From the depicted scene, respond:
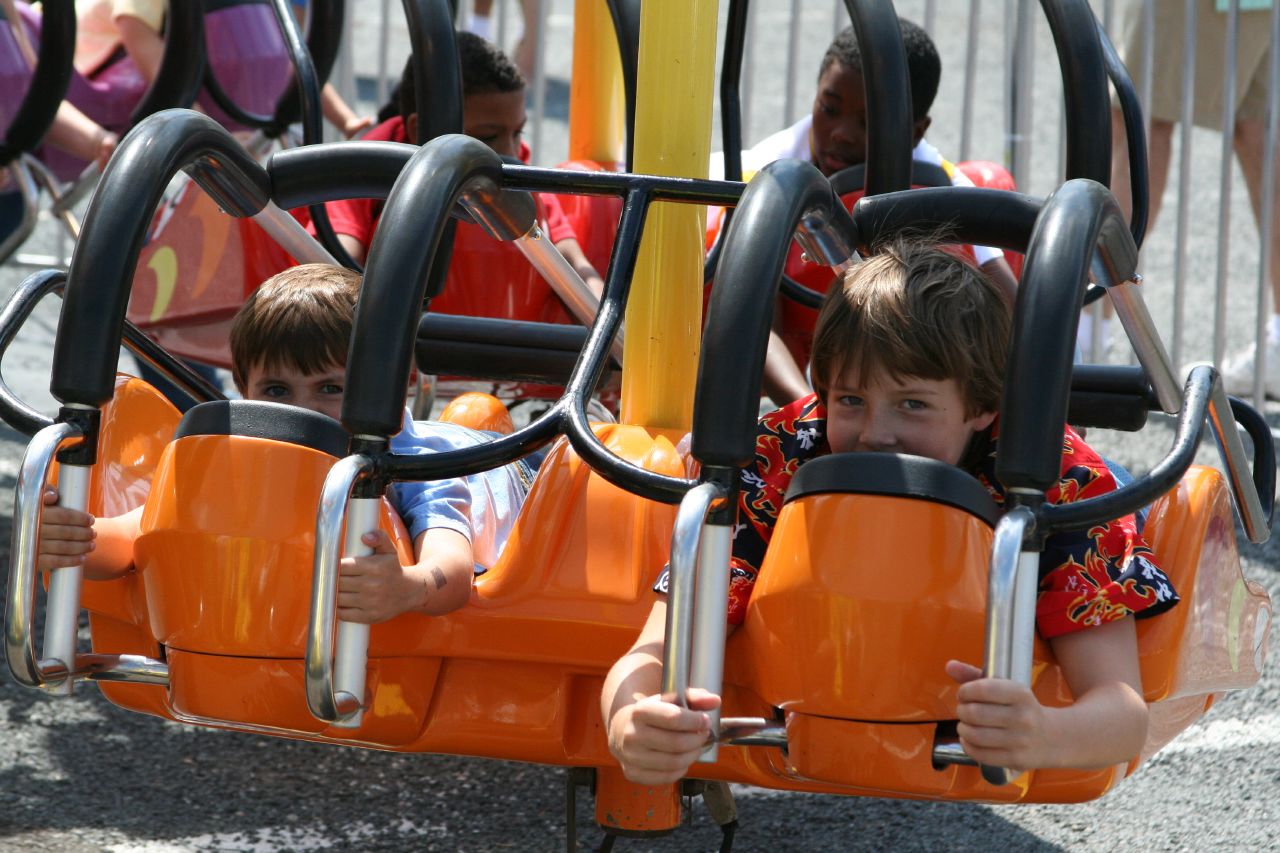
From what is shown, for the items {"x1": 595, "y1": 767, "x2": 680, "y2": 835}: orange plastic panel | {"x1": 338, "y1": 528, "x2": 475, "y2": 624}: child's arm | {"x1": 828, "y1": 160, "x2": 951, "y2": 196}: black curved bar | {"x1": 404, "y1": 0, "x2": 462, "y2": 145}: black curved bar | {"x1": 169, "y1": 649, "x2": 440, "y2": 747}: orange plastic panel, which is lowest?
{"x1": 595, "y1": 767, "x2": 680, "y2": 835}: orange plastic panel

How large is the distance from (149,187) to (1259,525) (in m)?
1.28

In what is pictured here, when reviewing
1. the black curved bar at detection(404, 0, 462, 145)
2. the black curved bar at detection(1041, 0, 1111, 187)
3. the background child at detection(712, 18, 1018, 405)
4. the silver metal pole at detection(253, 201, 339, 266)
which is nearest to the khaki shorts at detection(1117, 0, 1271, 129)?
the background child at detection(712, 18, 1018, 405)

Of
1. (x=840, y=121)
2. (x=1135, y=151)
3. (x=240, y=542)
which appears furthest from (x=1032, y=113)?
(x=240, y=542)

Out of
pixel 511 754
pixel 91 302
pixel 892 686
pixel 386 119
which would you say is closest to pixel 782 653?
pixel 892 686

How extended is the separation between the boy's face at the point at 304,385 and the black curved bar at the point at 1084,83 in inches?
36.3

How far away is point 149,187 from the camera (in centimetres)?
155

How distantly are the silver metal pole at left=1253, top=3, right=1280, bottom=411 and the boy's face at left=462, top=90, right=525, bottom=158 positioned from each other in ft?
7.49

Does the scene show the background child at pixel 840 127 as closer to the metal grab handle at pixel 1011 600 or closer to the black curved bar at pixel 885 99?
the black curved bar at pixel 885 99

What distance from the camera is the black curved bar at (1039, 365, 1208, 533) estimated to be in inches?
52.2

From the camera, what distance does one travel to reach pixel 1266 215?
178 inches

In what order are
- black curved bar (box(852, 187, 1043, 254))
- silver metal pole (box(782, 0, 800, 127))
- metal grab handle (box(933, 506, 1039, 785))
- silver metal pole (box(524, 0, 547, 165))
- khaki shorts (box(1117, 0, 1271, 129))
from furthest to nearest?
silver metal pole (box(524, 0, 547, 165)) → silver metal pole (box(782, 0, 800, 127)) → khaki shorts (box(1117, 0, 1271, 129)) → black curved bar (box(852, 187, 1043, 254)) → metal grab handle (box(933, 506, 1039, 785))

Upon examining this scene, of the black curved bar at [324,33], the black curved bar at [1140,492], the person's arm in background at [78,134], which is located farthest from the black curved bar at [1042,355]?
the person's arm in background at [78,134]

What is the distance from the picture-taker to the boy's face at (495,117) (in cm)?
322

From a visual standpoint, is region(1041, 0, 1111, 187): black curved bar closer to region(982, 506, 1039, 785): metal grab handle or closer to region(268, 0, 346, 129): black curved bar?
region(982, 506, 1039, 785): metal grab handle
